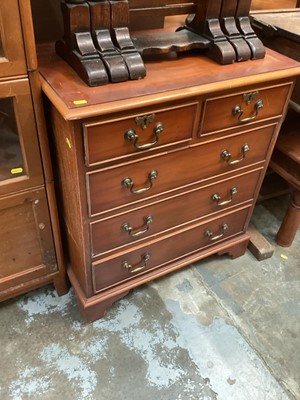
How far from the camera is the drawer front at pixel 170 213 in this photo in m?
1.28

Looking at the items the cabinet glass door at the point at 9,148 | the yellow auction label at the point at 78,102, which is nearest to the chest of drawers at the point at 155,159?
the yellow auction label at the point at 78,102

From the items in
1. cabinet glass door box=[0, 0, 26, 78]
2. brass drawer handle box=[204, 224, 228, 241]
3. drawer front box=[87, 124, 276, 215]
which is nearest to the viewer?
cabinet glass door box=[0, 0, 26, 78]

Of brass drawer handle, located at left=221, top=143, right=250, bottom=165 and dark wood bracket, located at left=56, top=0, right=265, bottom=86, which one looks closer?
dark wood bracket, located at left=56, top=0, right=265, bottom=86

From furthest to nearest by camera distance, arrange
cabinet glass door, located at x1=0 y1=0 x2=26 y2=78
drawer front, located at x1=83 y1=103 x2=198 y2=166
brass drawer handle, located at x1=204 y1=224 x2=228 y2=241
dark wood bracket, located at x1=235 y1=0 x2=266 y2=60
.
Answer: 1. brass drawer handle, located at x1=204 y1=224 x2=228 y2=241
2. dark wood bracket, located at x1=235 y1=0 x2=266 y2=60
3. drawer front, located at x1=83 y1=103 x2=198 y2=166
4. cabinet glass door, located at x1=0 y1=0 x2=26 y2=78

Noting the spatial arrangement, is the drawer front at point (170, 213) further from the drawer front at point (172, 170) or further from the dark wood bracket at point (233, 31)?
the dark wood bracket at point (233, 31)

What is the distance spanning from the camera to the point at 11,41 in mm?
934

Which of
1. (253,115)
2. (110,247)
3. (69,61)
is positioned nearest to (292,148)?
(253,115)

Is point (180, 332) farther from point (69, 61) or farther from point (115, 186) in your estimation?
point (69, 61)

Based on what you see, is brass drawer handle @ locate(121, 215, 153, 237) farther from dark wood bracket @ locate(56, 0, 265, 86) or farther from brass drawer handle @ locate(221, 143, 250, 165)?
dark wood bracket @ locate(56, 0, 265, 86)

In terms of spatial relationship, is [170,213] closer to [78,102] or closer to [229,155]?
[229,155]

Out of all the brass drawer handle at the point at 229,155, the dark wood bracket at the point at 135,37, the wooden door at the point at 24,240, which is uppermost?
the dark wood bracket at the point at 135,37

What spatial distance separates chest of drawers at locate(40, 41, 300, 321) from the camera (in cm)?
103

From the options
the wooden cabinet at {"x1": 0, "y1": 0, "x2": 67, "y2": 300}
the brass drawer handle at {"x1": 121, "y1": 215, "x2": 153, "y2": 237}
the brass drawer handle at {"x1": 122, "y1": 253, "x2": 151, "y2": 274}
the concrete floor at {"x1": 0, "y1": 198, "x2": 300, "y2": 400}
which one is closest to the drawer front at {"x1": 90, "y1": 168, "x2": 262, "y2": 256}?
the brass drawer handle at {"x1": 121, "y1": 215, "x2": 153, "y2": 237}

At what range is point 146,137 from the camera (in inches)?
43.7
